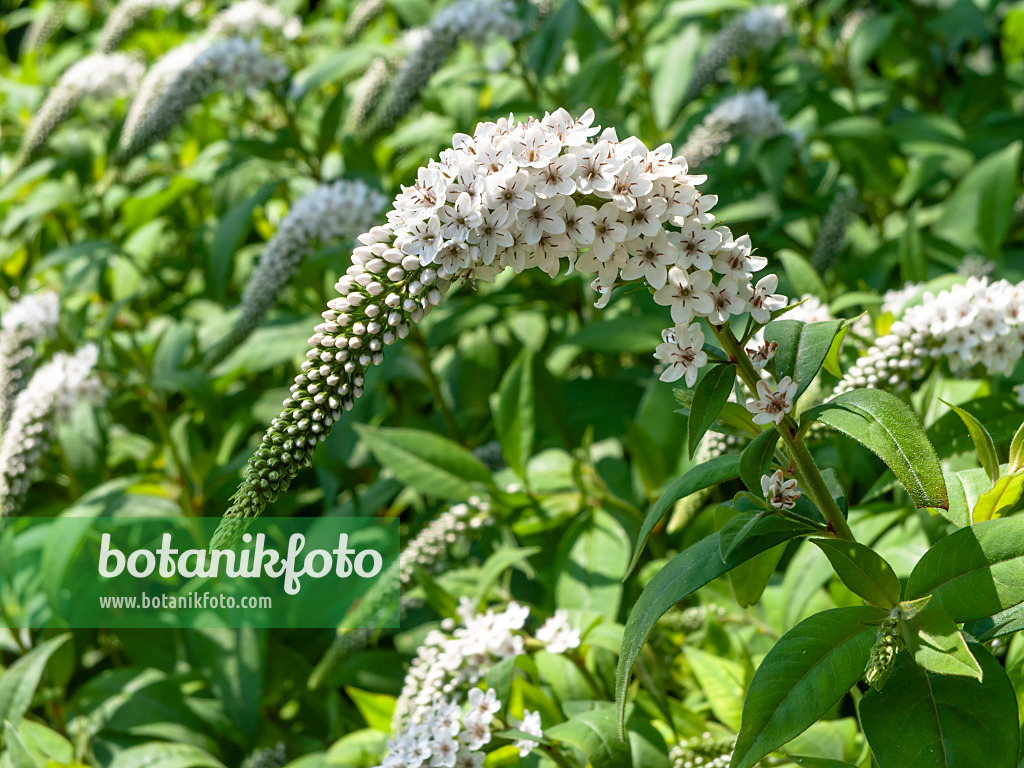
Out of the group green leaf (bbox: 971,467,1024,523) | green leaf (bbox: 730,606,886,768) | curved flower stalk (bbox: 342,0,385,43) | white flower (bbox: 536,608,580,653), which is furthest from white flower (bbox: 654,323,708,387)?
curved flower stalk (bbox: 342,0,385,43)

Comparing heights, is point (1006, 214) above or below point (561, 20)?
below

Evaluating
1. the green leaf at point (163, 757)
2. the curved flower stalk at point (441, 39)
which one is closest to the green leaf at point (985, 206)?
the curved flower stalk at point (441, 39)

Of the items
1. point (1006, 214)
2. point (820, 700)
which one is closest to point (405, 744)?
point (820, 700)

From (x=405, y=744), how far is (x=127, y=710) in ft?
4.21

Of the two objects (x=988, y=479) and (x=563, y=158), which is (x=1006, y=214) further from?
(x=563, y=158)

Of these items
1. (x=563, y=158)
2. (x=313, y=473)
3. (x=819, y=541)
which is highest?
(x=563, y=158)

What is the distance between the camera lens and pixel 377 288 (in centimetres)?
125

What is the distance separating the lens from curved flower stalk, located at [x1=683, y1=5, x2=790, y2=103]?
10.7ft

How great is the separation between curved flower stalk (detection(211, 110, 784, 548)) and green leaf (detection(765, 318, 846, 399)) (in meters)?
0.09

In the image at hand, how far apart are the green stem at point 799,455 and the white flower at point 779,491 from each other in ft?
0.09

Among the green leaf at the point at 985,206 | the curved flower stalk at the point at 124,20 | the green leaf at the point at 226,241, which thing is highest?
the curved flower stalk at the point at 124,20

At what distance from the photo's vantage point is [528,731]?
61.8 inches

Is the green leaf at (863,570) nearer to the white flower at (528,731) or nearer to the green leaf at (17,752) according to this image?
the white flower at (528,731)

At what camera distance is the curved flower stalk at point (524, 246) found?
3.88ft
